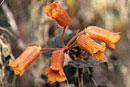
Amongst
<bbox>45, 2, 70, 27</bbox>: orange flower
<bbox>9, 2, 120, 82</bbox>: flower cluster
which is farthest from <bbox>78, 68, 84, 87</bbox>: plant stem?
<bbox>45, 2, 70, 27</bbox>: orange flower

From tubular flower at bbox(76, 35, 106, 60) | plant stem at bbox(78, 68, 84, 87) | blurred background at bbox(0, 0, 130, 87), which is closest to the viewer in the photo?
tubular flower at bbox(76, 35, 106, 60)

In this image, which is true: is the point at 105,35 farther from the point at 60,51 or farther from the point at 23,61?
the point at 23,61

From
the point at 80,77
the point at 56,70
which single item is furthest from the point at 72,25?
the point at 56,70

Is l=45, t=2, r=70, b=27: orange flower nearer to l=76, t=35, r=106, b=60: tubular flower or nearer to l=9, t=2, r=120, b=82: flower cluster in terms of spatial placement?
l=9, t=2, r=120, b=82: flower cluster

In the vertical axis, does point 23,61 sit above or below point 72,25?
below

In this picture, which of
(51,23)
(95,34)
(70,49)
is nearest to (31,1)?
(51,23)

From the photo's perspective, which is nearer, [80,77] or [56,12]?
[56,12]
